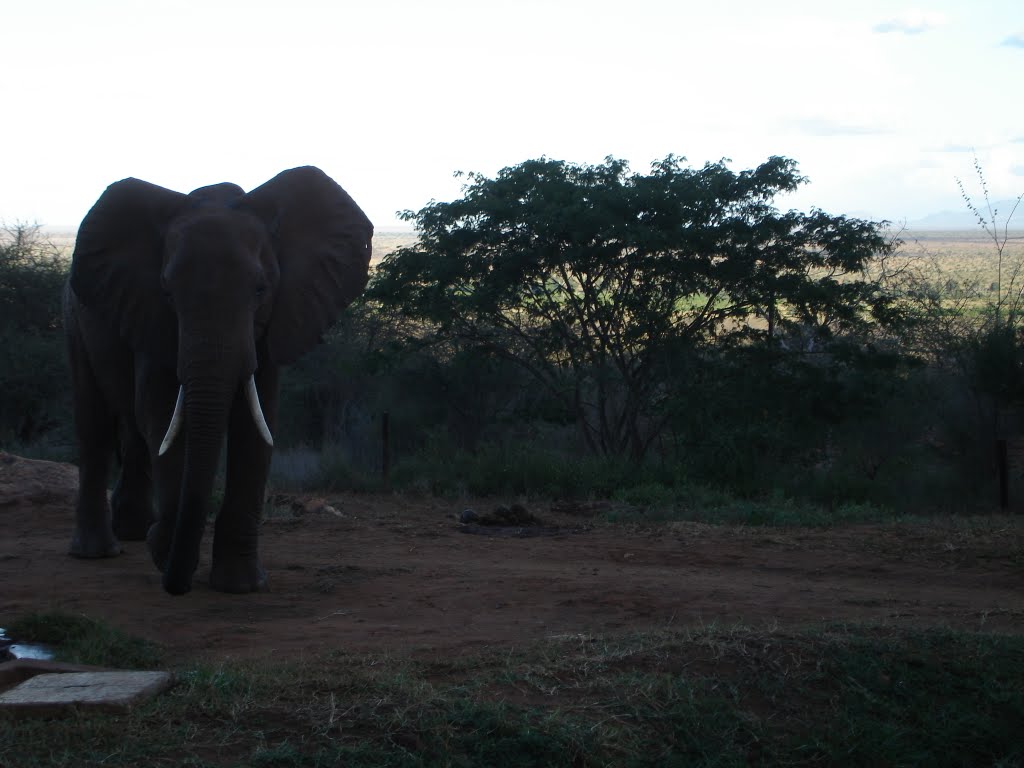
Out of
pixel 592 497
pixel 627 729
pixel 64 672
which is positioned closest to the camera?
pixel 627 729

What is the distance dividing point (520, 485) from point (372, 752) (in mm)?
9699

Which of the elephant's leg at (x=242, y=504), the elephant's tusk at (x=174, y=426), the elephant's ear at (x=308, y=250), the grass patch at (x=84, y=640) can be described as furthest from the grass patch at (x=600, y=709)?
the elephant's ear at (x=308, y=250)

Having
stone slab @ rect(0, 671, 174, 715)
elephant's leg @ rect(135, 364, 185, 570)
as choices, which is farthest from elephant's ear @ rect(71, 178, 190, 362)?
stone slab @ rect(0, 671, 174, 715)

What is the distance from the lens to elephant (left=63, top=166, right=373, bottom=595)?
6535mm

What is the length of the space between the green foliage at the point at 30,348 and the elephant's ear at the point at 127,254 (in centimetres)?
1283

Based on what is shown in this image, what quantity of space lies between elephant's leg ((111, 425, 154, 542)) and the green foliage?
1076 cm

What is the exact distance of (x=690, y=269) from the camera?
16422mm

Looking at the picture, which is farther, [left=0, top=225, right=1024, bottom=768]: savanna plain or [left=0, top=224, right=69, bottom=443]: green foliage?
[left=0, top=224, right=69, bottom=443]: green foliage

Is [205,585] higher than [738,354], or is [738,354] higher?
[738,354]

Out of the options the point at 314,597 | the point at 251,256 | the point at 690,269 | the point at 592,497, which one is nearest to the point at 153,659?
the point at 314,597

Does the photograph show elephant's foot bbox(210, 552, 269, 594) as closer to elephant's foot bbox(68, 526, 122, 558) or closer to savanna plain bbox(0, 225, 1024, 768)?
savanna plain bbox(0, 225, 1024, 768)

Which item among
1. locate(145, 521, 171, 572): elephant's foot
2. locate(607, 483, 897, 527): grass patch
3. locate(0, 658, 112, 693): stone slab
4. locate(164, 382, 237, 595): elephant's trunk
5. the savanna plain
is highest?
locate(164, 382, 237, 595): elephant's trunk

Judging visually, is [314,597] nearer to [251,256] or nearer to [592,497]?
[251,256]

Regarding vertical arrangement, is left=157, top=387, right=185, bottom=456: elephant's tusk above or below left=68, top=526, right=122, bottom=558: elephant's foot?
above
